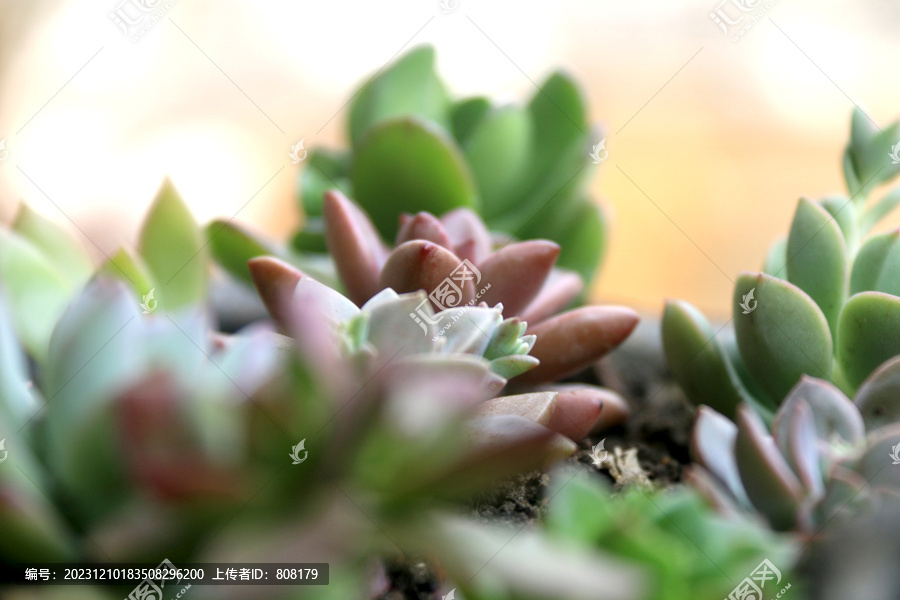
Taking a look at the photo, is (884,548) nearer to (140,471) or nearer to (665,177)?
(140,471)

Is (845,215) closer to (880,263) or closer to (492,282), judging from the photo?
(880,263)

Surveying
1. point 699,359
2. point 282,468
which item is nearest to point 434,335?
point 282,468

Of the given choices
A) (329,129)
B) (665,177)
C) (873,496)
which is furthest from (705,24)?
(873,496)

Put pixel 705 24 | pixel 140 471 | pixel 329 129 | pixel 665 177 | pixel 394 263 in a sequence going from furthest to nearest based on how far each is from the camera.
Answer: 1. pixel 329 129
2. pixel 705 24
3. pixel 665 177
4. pixel 394 263
5. pixel 140 471

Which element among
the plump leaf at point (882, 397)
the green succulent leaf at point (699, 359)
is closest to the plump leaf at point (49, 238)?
the green succulent leaf at point (699, 359)

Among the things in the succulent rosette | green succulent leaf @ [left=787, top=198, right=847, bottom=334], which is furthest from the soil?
green succulent leaf @ [left=787, top=198, right=847, bottom=334]

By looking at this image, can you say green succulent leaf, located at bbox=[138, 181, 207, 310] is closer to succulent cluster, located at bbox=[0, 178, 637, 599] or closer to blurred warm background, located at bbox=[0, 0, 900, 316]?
succulent cluster, located at bbox=[0, 178, 637, 599]

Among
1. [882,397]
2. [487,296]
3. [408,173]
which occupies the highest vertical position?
[408,173]
